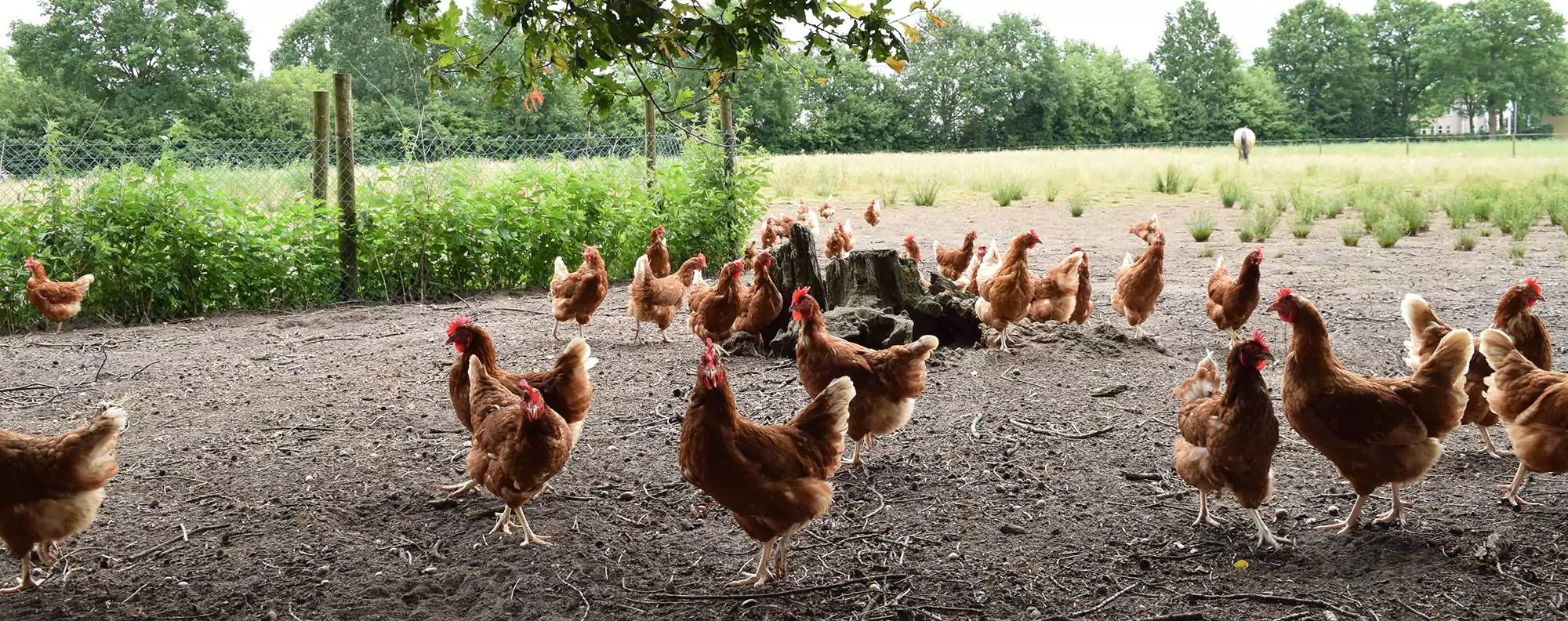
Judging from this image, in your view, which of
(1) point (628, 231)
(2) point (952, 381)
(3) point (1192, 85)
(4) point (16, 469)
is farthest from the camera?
(3) point (1192, 85)

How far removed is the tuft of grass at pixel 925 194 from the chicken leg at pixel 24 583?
1717 cm

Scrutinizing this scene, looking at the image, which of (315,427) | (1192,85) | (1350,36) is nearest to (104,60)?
(315,427)

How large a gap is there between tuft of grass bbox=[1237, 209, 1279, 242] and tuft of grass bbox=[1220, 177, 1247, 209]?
301 cm

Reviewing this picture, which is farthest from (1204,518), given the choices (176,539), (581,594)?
(176,539)

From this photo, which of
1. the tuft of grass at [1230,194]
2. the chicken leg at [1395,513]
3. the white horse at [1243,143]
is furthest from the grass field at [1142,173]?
the chicken leg at [1395,513]

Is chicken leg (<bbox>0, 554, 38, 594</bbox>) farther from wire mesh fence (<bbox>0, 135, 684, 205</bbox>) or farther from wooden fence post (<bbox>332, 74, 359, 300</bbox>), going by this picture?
wooden fence post (<bbox>332, 74, 359, 300</bbox>)

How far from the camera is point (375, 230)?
9062 mm

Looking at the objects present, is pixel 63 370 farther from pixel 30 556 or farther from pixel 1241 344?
pixel 1241 344

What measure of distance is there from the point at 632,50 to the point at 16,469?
251cm

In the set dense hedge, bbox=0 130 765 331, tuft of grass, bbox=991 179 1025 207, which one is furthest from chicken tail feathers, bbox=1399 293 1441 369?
tuft of grass, bbox=991 179 1025 207

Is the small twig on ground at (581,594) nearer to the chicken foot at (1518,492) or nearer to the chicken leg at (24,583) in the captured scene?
the chicken leg at (24,583)

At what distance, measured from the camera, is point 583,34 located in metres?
3.02

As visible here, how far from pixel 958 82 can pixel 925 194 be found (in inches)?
987

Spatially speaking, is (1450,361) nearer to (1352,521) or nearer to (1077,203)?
(1352,521)
